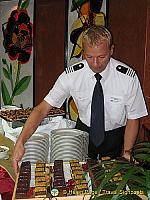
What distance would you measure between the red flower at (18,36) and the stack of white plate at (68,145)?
387cm

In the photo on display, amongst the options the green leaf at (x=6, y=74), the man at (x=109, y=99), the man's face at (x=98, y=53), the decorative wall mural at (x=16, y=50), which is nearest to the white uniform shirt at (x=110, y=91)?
the man at (x=109, y=99)

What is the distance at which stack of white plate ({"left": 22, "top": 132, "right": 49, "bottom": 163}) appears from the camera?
175 cm

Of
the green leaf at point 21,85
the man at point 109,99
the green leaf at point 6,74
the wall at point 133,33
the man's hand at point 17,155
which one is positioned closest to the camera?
the man's hand at point 17,155

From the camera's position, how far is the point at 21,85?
19.2 ft

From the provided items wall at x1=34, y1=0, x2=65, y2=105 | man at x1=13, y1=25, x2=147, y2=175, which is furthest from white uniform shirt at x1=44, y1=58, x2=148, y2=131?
wall at x1=34, y1=0, x2=65, y2=105

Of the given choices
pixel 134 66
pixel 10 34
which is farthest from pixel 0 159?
pixel 10 34

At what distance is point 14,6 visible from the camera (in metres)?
5.91

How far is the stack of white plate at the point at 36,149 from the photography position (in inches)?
69.0

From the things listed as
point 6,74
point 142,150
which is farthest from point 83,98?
point 6,74

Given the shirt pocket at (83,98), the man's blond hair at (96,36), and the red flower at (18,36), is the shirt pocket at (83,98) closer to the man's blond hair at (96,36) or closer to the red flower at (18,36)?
the man's blond hair at (96,36)

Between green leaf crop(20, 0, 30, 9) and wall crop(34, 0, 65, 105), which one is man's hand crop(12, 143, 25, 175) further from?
green leaf crop(20, 0, 30, 9)

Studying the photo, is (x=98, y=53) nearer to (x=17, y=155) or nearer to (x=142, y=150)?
(x=17, y=155)

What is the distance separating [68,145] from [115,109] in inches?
20.0

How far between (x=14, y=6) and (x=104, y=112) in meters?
4.06
